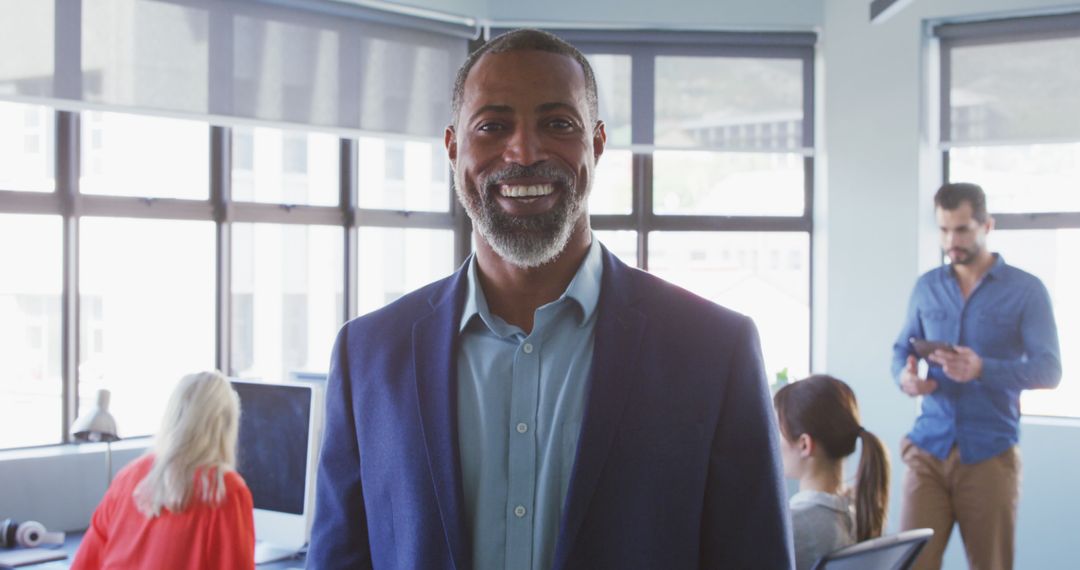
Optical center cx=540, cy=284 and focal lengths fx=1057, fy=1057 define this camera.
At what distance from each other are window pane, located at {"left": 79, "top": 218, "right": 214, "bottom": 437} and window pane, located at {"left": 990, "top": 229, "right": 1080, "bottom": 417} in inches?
148

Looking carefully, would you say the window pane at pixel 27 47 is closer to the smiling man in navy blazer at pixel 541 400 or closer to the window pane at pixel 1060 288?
the smiling man in navy blazer at pixel 541 400

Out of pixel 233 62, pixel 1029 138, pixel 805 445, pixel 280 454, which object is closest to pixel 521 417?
pixel 805 445

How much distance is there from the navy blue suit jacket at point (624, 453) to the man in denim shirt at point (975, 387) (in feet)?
8.96

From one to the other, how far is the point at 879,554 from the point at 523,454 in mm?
1324

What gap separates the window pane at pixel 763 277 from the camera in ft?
18.2

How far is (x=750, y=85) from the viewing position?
17.9ft

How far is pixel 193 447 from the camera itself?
2842mm

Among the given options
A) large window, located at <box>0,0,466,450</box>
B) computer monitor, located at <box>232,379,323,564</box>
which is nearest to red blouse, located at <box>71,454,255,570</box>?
computer monitor, located at <box>232,379,323,564</box>

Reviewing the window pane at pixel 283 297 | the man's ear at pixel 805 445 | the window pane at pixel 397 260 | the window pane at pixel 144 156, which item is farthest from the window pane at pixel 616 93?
the man's ear at pixel 805 445

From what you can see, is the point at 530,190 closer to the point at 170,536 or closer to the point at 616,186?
the point at 170,536

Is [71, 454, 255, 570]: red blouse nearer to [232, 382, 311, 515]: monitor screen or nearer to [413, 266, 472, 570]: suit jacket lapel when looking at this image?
[232, 382, 311, 515]: monitor screen

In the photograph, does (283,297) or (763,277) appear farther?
(763,277)

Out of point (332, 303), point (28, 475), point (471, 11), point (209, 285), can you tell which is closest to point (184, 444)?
point (28, 475)

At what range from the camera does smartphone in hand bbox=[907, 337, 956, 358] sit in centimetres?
375
